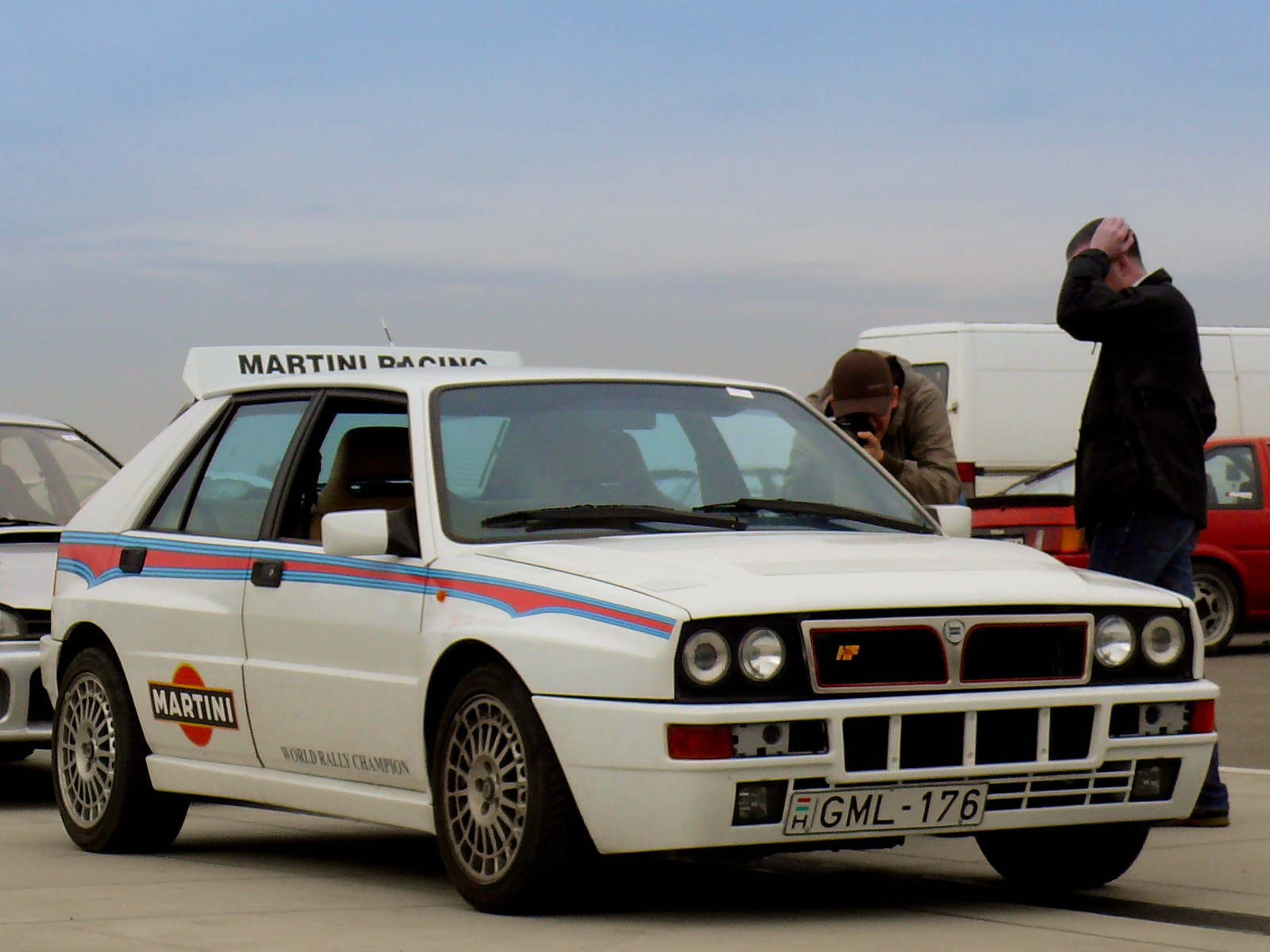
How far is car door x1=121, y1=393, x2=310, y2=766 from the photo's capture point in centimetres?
756

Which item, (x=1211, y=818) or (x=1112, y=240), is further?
(x=1112, y=240)

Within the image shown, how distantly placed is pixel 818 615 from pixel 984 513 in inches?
471

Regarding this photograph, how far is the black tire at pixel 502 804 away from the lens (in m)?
6.00

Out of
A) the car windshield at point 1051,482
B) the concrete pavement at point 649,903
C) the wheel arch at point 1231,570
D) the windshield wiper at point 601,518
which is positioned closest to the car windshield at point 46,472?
the concrete pavement at point 649,903

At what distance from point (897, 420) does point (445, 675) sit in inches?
122

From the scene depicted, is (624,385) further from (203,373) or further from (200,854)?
(203,373)

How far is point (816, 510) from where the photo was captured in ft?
23.5

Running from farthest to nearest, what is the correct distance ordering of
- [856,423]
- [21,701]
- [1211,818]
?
[21,701]
[856,423]
[1211,818]

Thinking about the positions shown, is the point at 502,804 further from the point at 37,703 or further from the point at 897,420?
the point at 37,703

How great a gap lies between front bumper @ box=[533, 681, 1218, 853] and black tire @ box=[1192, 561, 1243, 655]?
12520 millimetres

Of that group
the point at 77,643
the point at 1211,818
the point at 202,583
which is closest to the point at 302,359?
the point at 77,643

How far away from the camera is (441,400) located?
7.15 metres

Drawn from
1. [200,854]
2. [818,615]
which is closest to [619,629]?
[818,615]

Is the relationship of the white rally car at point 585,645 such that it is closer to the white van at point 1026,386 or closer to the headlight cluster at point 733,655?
the headlight cluster at point 733,655
